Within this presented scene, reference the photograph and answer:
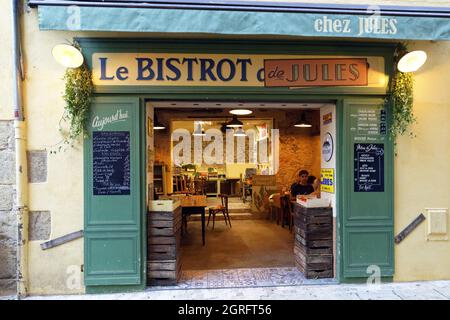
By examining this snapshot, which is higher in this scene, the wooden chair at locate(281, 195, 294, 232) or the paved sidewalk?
the wooden chair at locate(281, 195, 294, 232)

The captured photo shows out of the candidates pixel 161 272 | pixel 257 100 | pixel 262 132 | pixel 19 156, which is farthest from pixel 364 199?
pixel 262 132

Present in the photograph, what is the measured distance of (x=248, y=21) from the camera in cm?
333

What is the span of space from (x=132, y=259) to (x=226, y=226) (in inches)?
168

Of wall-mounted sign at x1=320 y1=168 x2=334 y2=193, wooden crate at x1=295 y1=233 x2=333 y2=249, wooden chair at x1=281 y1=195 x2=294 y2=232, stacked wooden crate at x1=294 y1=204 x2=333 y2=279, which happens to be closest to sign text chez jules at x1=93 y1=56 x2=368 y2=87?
wall-mounted sign at x1=320 y1=168 x2=334 y2=193

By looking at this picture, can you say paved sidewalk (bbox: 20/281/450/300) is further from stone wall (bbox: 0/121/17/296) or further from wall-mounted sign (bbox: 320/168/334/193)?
wall-mounted sign (bbox: 320/168/334/193)

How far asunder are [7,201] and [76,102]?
144cm

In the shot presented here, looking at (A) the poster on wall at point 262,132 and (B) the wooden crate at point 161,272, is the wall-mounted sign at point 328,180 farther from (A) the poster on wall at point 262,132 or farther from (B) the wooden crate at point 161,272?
(A) the poster on wall at point 262,132

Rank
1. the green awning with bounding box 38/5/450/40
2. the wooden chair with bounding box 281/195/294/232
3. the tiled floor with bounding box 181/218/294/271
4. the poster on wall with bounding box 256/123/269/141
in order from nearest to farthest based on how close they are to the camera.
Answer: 1. the green awning with bounding box 38/5/450/40
2. the tiled floor with bounding box 181/218/294/271
3. the wooden chair with bounding box 281/195/294/232
4. the poster on wall with bounding box 256/123/269/141

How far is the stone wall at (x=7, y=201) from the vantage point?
149 inches

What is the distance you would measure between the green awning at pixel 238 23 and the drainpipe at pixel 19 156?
0.79 m

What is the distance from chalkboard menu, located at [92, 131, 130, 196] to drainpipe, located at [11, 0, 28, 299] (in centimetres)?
81

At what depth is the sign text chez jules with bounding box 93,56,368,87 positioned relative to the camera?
12.8ft

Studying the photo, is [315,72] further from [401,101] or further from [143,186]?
[143,186]
